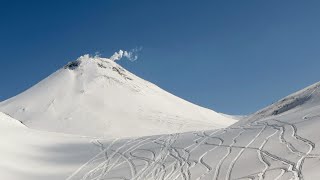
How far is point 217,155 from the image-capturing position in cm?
1911

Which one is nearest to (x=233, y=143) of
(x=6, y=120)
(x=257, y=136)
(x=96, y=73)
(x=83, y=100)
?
(x=257, y=136)

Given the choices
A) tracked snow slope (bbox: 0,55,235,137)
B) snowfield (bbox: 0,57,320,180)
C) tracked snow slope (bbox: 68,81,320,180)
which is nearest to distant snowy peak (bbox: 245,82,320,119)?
snowfield (bbox: 0,57,320,180)

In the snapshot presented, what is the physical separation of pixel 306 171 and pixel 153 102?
7717 cm

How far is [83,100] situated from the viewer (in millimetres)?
85500

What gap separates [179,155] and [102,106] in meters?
64.1

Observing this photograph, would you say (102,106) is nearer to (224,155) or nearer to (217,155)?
(217,155)

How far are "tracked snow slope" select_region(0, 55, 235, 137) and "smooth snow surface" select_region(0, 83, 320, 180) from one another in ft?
128

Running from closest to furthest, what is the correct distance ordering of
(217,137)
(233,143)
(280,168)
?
(280,168), (233,143), (217,137)

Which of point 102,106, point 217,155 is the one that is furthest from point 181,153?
point 102,106

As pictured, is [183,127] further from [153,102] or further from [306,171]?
[306,171]

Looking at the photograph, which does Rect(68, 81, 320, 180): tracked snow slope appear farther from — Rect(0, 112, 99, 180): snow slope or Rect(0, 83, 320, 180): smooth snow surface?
Rect(0, 112, 99, 180): snow slope

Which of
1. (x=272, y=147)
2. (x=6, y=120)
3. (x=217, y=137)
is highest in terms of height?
(x=6, y=120)

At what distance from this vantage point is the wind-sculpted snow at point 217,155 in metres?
15.9

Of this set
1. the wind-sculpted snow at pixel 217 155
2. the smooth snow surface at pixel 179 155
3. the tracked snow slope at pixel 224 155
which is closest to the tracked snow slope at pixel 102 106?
the smooth snow surface at pixel 179 155
